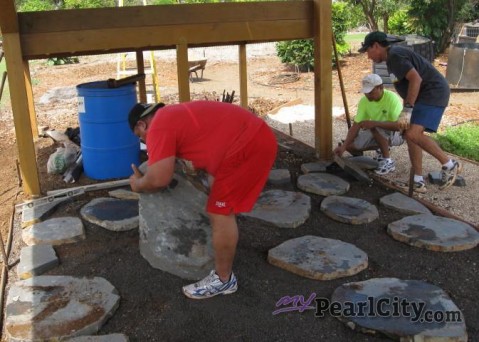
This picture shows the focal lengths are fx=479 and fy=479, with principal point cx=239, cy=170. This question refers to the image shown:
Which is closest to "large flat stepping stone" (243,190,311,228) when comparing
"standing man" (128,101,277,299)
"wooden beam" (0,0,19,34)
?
"standing man" (128,101,277,299)

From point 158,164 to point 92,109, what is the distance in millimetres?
2630

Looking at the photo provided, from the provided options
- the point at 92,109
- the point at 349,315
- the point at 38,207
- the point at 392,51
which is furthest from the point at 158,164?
the point at 392,51

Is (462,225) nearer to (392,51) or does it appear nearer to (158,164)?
(392,51)

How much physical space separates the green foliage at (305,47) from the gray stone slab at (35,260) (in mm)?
11144

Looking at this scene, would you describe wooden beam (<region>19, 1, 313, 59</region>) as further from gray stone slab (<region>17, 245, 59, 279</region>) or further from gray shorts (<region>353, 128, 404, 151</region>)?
gray stone slab (<region>17, 245, 59, 279</region>)

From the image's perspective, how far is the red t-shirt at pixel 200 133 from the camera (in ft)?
8.20

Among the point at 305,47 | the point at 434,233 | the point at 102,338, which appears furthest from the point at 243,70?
the point at 305,47

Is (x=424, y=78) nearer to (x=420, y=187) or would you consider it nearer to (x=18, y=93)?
(x=420, y=187)

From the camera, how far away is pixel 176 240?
309cm

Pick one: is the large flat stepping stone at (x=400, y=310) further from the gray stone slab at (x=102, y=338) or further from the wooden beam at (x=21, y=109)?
the wooden beam at (x=21, y=109)

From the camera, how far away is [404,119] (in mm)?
4836

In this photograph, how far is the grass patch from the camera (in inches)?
238

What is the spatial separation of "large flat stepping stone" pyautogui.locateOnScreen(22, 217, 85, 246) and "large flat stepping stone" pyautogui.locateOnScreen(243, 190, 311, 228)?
1.34 m

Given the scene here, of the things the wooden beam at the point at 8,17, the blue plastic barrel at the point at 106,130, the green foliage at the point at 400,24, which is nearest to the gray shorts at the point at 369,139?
the blue plastic barrel at the point at 106,130
